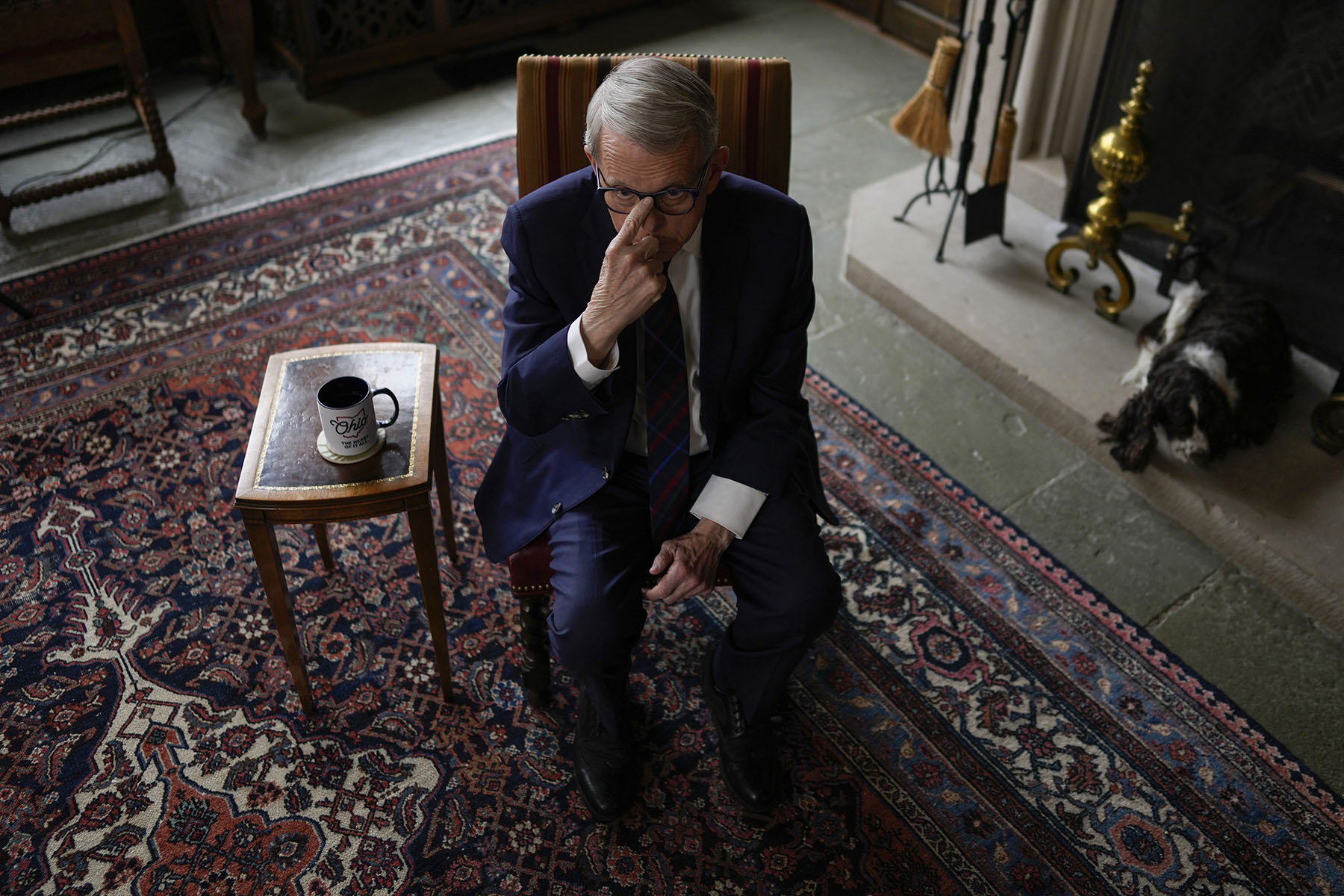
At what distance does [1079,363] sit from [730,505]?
1404 mm

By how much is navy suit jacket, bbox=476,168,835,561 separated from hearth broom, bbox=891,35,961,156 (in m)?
1.31

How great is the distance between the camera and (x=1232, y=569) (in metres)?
2.31

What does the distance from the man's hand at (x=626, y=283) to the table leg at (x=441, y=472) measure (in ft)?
1.44

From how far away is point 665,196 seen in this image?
148 cm

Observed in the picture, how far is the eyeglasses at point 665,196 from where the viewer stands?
1.48 m

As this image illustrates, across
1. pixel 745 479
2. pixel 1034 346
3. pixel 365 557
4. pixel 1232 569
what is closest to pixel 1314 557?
pixel 1232 569

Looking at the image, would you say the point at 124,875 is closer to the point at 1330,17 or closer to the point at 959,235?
the point at 959,235

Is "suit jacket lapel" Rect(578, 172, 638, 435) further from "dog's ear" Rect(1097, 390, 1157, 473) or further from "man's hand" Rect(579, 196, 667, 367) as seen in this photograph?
"dog's ear" Rect(1097, 390, 1157, 473)

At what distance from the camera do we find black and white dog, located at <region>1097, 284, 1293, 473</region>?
234 cm

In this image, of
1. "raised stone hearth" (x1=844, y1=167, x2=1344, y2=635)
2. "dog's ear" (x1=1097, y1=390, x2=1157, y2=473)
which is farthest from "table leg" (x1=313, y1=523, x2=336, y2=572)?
"dog's ear" (x1=1097, y1=390, x2=1157, y2=473)

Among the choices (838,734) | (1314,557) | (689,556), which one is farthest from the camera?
(1314,557)

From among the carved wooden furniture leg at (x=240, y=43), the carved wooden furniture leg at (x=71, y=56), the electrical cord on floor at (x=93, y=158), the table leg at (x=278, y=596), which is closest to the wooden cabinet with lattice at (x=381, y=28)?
the carved wooden furniture leg at (x=240, y=43)

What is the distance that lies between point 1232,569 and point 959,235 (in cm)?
128

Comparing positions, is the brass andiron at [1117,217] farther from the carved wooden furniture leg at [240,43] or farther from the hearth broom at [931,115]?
the carved wooden furniture leg at [240,43]
